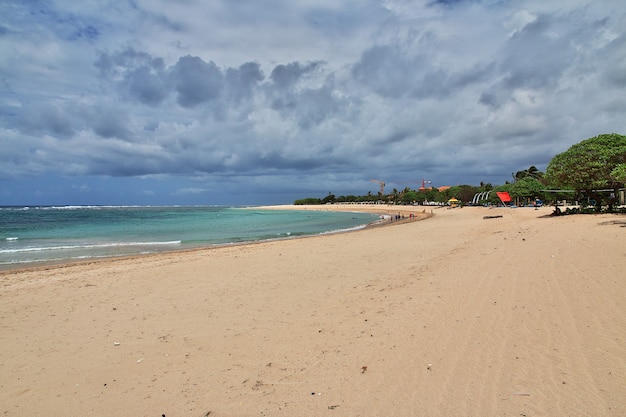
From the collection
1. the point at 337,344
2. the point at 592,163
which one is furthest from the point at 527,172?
the point at 337,344

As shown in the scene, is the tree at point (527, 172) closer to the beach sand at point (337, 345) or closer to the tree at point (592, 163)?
the tree at point (592, 163)

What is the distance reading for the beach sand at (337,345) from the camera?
11.8 feet

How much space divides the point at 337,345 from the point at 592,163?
2640cm

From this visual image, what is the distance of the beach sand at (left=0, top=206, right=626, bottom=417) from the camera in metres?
3.61

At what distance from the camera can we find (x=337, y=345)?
4.90m

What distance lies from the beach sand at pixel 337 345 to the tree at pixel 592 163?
1841 centimetres

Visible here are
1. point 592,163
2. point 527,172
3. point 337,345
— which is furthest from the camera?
point 527,172

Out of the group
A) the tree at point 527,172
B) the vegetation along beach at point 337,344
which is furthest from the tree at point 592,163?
the tree at point 527,172

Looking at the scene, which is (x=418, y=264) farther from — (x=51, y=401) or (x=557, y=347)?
(x=51, y=401)

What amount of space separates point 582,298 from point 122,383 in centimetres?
689

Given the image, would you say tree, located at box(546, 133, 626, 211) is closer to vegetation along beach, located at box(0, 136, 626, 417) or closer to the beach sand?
vegetation along beach, located at box(0, 136, 626, 417)

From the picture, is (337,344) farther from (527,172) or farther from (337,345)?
(527,172)

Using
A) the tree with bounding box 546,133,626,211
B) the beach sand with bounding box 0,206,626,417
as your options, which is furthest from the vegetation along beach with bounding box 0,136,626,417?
the tree with bounding box 546,133,626,211

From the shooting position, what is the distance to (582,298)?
605cm
